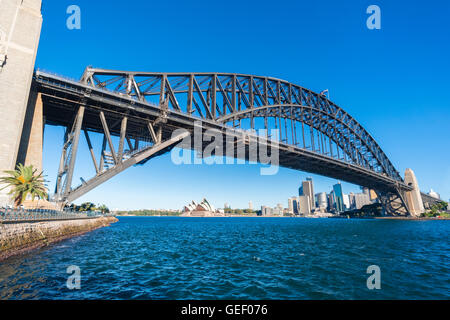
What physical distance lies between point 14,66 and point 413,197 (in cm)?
11562

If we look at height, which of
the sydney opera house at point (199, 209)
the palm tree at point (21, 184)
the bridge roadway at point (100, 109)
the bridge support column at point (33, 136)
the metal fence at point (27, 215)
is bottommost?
the sydney opera house at point (199, 209)

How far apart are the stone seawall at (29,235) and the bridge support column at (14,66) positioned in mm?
5124

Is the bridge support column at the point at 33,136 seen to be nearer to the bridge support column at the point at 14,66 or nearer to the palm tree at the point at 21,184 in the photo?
the bridge support column at the point at 14,66

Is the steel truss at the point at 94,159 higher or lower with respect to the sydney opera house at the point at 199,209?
higher

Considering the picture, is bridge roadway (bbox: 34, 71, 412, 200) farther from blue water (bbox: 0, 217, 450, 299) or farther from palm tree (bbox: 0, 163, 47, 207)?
blue water (bbox: 0, 217, 450, 299)

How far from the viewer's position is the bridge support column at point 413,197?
7976cm

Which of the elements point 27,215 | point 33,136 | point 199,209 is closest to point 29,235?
point 27,215

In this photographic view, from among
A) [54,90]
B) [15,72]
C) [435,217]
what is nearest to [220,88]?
[54,90]

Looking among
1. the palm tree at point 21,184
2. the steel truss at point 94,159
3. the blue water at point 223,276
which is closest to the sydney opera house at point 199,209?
the steel truss at point 94,159

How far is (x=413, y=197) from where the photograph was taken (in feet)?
267

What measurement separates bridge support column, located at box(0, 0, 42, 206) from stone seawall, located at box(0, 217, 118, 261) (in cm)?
512

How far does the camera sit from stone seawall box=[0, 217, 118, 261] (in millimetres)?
13002

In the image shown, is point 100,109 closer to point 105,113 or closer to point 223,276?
point 105,113
